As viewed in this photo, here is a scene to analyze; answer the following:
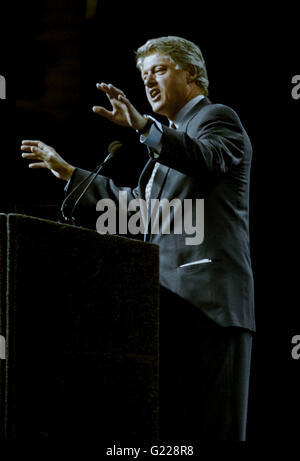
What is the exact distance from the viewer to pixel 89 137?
310 centimetres

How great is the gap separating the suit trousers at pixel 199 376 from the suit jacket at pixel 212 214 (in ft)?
0.14

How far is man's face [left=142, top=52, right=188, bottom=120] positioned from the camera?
1.97 meters

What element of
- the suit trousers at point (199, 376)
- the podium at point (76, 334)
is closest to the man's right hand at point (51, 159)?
the suit trousers at point (199, 376)

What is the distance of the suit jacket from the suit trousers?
4cm

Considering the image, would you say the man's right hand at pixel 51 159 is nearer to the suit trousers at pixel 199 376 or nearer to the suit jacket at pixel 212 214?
the suit jacket at pixel 212 214

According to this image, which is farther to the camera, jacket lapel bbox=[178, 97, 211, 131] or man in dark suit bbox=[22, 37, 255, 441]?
jacket lapel bbox=[178, 97, 211, 131]

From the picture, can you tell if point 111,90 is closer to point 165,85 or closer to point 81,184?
point 81,184

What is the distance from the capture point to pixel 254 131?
8.48 feet

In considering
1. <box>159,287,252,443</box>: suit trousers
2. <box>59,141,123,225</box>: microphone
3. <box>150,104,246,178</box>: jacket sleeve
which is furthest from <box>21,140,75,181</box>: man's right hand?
<box>159,287,252,443</box>: suit trousers

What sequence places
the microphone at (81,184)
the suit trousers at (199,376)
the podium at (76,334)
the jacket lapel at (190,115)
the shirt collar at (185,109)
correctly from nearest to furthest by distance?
the podium at (76,334)
the suit trousers at (199,376)
the microphone at (81,184)
the jacket lapel at (190,115)
the shirt collar at (185,109)

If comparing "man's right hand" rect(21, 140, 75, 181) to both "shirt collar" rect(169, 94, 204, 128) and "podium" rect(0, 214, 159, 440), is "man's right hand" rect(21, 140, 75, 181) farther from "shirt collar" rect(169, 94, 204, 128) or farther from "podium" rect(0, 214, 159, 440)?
"podium" rect(0, 214, 159, 440)

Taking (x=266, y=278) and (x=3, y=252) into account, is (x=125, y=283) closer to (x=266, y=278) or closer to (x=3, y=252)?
(x=3, y=252)

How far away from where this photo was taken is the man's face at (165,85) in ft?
6.48

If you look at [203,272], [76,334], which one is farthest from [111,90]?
[76,334]
